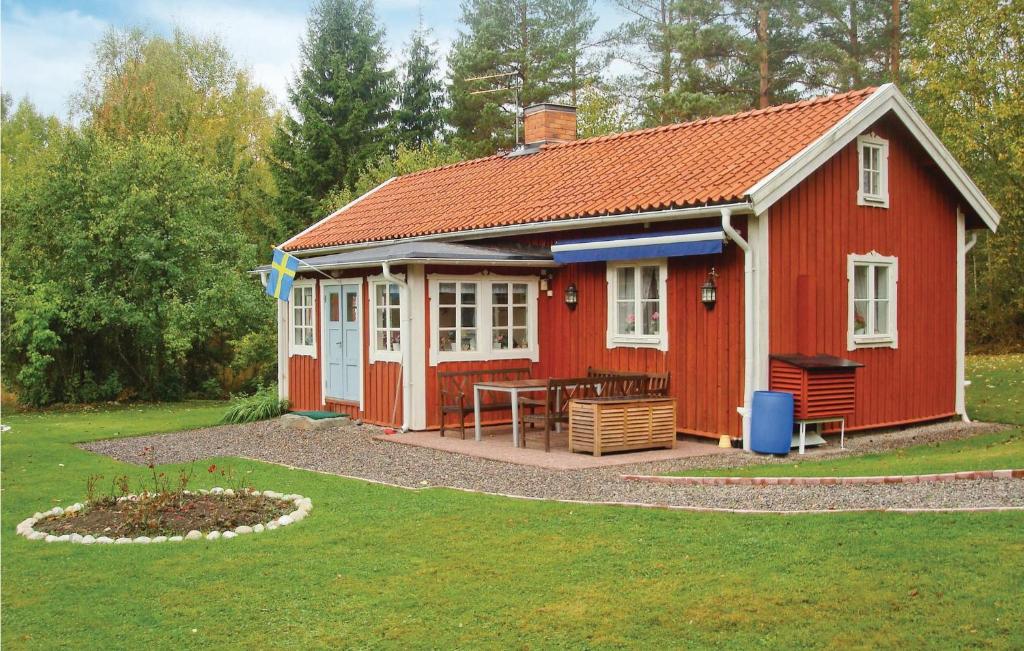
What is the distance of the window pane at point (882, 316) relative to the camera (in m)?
14.7

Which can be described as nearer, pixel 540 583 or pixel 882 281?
pixel 540 583

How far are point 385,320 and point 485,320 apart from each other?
1.56 meters

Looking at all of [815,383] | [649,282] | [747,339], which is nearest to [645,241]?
[649,282]

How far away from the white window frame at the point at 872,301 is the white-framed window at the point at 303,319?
8783mm

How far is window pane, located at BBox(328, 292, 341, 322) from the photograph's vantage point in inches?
663

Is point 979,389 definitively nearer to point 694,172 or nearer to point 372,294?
point 694,172

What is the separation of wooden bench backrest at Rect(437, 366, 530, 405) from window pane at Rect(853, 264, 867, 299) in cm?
506

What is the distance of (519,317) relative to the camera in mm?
15781

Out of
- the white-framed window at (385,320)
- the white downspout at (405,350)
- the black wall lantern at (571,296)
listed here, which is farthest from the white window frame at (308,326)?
the black wall lantern at (571,296)

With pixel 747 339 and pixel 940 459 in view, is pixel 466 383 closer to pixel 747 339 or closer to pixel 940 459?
pixel 747 339

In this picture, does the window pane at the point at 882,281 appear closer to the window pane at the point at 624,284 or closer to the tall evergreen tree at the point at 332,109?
the window pane at the point at 624,284

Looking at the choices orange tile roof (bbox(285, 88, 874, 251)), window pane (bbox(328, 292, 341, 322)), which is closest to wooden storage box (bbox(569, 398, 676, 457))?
orange tile roof (bbox(285, 88, 874, 251))

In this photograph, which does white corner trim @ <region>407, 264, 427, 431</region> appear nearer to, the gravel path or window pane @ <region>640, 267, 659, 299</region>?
the gravel path

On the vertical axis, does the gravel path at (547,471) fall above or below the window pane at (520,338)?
below
